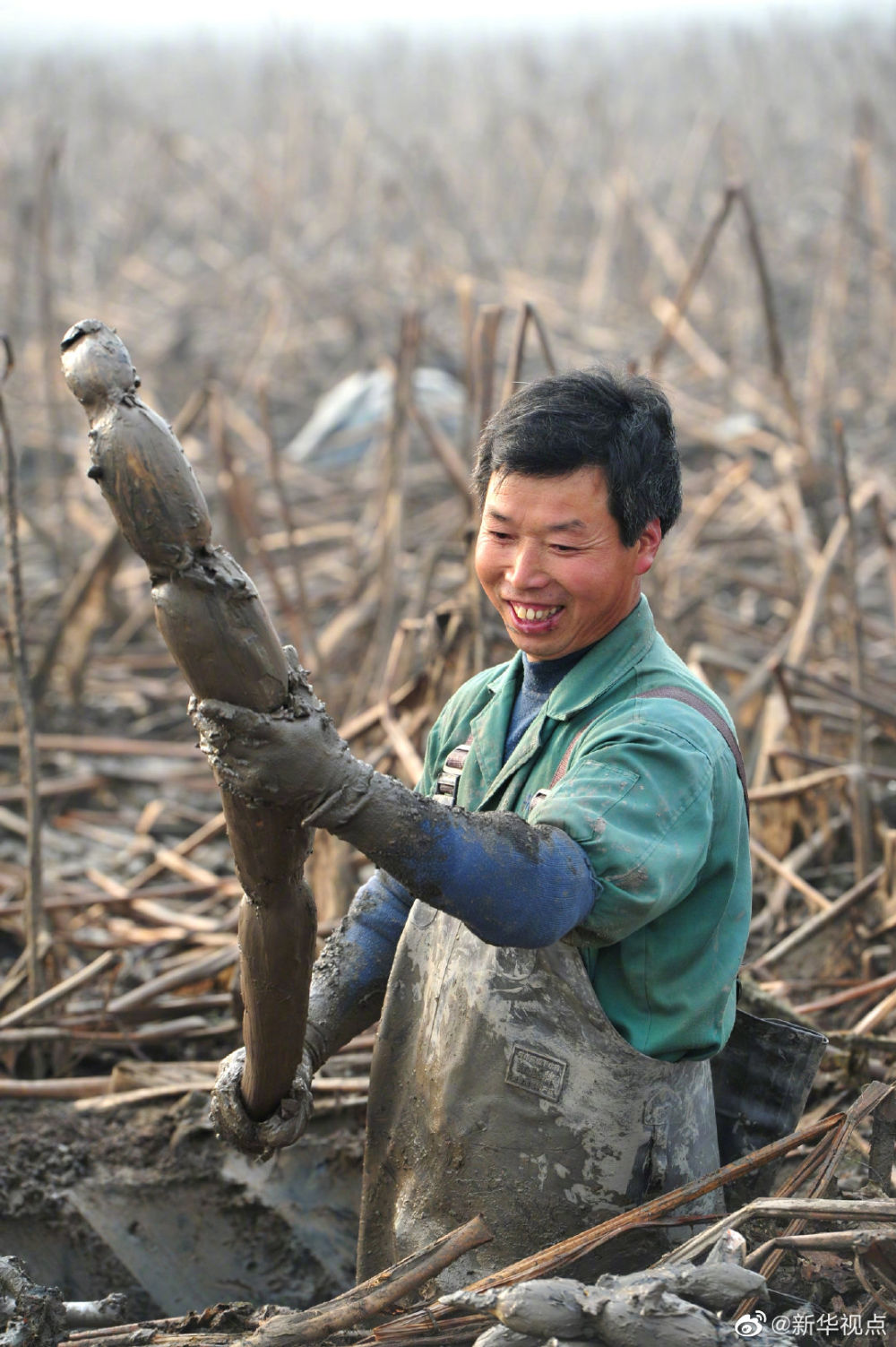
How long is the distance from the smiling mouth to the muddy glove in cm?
86

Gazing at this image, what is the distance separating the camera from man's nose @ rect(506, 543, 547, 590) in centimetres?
207

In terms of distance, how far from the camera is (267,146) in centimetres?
1805

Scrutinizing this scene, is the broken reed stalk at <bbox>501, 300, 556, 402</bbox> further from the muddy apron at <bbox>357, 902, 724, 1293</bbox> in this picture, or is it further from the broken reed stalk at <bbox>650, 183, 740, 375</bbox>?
the muddy apron at <bbox>357, 902, 724, 1293</bbox>

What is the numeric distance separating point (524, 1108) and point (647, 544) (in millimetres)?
934

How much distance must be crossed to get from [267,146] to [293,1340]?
18113 mm

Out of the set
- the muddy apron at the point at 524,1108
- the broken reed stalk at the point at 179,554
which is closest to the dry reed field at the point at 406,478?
the muddy apron at the point at 524,1108

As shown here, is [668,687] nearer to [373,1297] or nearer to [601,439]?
[601,439]

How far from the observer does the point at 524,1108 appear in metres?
2.14

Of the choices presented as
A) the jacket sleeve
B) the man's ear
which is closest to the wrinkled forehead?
the man's ear

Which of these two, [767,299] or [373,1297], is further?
[767,299]

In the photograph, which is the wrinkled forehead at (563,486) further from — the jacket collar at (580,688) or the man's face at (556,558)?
the jacket collar at (580,688)

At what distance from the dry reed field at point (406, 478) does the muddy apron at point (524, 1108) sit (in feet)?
0.77

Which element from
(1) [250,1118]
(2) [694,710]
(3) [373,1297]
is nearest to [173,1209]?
(1) [250,1118]

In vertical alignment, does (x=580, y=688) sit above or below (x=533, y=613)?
below
